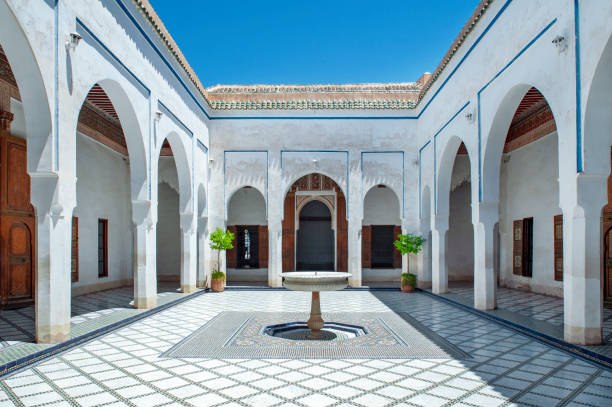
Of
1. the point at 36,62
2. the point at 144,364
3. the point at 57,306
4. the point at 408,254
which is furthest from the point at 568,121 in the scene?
the point at 408,254

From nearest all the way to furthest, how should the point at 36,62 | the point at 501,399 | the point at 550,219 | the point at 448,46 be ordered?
the point at 501,399
the point at 36,62
the point at 448,46
the point at 550,219

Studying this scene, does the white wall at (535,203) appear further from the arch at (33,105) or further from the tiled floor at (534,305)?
the arch at (33,105)

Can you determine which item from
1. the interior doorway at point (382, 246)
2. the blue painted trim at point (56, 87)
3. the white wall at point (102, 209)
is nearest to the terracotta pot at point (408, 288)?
the interior doorway at point (382, 246)

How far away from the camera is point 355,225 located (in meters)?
9.92

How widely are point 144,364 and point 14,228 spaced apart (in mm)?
4137

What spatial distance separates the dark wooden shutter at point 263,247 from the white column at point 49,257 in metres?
7.46

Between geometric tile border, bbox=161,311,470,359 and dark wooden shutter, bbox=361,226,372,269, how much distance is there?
545 centimetres

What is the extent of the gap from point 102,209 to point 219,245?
259 cm

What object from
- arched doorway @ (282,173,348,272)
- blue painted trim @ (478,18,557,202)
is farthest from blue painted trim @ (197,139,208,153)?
blue painted trim @ (478,18,557,202)

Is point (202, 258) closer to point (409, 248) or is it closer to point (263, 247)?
point (263, 247)

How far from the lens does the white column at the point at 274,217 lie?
9875mm

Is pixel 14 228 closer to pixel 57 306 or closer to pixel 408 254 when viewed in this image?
pixel 57 306

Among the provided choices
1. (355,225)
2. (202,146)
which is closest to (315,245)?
(355,225)

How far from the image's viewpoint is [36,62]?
3.88 m
